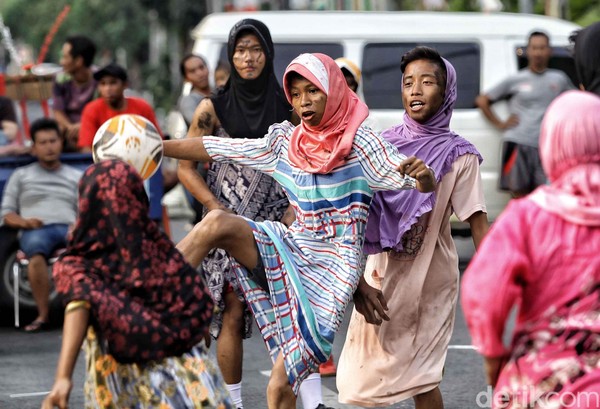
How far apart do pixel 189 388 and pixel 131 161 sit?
2.57ft

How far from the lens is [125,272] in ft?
14.5

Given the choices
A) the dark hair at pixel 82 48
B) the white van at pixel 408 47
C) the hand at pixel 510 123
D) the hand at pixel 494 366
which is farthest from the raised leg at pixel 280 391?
the hand at pixel 510 123

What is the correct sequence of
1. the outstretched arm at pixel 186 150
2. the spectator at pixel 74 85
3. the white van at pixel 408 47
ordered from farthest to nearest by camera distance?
the white van at pixel 408 47 → the spectator at pixel 74 85 → the outstretched arm at pixel 186 150

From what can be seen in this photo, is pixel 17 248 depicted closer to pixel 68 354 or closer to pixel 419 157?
pixel 419 157

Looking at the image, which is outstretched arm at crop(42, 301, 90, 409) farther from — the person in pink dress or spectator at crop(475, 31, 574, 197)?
spectator at crop(475, 31, 574, 197)

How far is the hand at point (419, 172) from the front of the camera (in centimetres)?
543

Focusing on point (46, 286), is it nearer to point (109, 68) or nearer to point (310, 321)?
point (109, 68)

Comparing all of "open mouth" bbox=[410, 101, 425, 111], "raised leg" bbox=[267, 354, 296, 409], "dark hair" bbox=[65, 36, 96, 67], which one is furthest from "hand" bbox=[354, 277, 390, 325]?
"dark hair" bbox=[65, 36, 96, 67]

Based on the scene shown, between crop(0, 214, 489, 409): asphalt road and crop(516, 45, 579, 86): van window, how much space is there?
3.62 meters

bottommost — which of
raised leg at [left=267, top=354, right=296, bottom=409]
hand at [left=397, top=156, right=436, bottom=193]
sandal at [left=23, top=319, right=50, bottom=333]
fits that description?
sandal at [left=23, top=319, right=50, bottom=333]

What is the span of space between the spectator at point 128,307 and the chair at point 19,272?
17.3ft

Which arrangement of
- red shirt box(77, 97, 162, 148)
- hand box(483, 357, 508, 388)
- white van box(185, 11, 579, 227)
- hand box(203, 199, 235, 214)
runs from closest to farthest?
hand box(483, 357, 508, 388) < hand box(203, 199, 235, 214) < red shirt box(77, 97, 162, 148) < white van box(185, 11, 579, 227)

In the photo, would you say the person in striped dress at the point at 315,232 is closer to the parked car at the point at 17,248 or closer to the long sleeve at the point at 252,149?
the long sleeve at the point at 252,149

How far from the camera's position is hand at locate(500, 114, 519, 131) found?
12469mm
